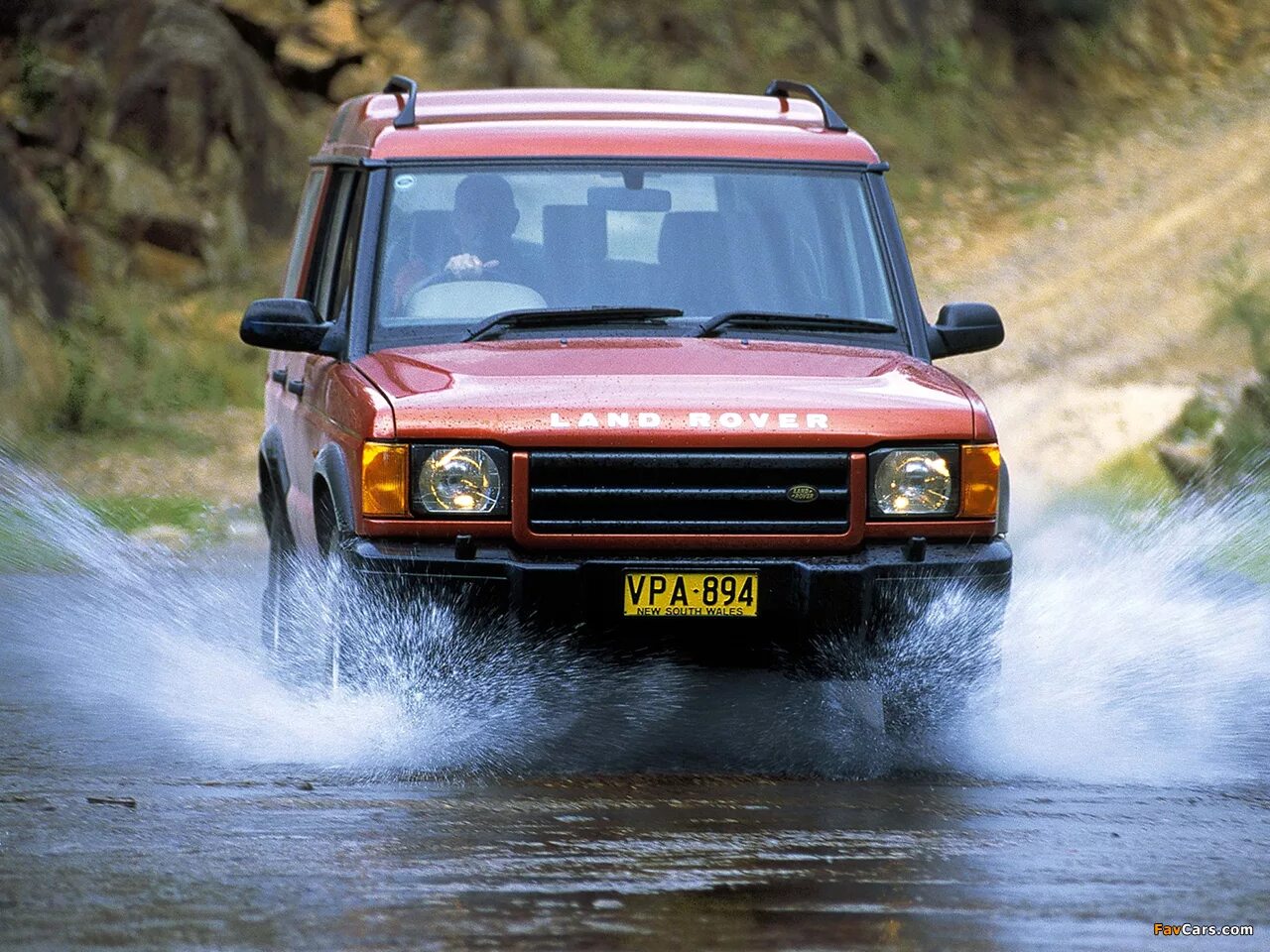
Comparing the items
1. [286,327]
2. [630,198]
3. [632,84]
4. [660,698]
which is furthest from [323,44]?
[660,698]

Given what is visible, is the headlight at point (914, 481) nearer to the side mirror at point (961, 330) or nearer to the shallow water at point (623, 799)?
the shallow water at point (623, 799)

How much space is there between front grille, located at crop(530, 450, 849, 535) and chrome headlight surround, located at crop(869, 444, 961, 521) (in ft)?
0.31

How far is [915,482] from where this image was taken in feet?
21.3

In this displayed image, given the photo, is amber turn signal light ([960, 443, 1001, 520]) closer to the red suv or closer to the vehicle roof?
the red suv

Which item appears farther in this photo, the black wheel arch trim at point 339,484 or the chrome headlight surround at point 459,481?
the black wheel arch trim at point 339,484

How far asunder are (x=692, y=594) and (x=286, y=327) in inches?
64.8

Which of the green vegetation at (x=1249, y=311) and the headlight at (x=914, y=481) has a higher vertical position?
the headlight at (x=914, y=481)

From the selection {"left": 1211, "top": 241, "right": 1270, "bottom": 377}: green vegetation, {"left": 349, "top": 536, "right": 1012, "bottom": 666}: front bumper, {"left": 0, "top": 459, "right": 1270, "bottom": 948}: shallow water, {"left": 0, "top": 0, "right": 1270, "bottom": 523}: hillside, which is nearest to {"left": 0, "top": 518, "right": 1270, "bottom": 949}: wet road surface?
{"left": 0, "top": 459, "right": 1270, "bottom": 948}: shallow water

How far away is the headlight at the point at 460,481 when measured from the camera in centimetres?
633

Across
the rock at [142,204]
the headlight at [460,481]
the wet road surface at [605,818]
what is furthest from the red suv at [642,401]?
the rock at [142,204]

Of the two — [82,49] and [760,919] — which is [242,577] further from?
[82,49]

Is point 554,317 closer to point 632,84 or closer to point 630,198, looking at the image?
point 630,198

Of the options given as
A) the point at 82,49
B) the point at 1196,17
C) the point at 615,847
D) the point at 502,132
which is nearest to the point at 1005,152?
the point at 1196,17

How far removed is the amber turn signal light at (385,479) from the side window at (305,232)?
228 centimetres
